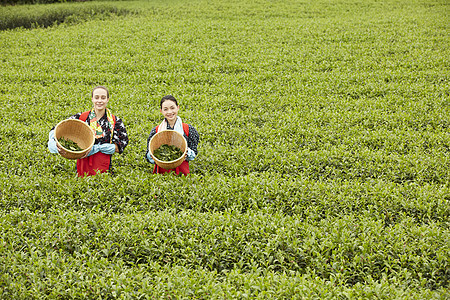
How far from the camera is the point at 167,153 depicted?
18.4 ft

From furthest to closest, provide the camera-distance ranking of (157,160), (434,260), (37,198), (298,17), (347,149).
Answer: (298,17), (347,149), (37,198), (157,160), (434,260)

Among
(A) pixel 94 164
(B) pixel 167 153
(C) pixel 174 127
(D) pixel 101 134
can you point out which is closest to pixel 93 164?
(A) pixel 94 164

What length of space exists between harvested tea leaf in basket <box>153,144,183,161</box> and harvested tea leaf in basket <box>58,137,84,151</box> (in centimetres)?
132

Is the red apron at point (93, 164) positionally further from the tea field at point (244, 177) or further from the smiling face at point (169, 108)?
the smiling face at point (169, 108)

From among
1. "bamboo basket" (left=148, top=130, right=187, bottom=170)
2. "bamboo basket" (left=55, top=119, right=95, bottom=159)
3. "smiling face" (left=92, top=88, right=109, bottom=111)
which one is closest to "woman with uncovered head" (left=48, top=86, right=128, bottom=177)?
"smiling face" (left=92, top=88, right=109, bottom=111)

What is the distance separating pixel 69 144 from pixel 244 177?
3.03 metres

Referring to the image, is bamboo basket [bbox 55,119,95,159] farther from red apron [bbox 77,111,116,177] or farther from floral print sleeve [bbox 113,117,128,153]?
floral print sleeve [bbox 113,117,128,153]

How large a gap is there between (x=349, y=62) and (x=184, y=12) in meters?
13.4

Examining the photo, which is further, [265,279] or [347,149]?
[347,149]

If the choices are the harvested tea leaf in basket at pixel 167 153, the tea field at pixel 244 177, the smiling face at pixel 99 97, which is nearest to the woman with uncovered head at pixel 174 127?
the harvested tea leaf in basket at pixel 167 153

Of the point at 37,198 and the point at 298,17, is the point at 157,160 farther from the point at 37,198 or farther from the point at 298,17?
the point at 298,17

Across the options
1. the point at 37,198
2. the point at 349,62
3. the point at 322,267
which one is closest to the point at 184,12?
the point at 349,62

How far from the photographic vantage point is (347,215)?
205 inches

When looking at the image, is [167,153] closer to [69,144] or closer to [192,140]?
[192,140]
